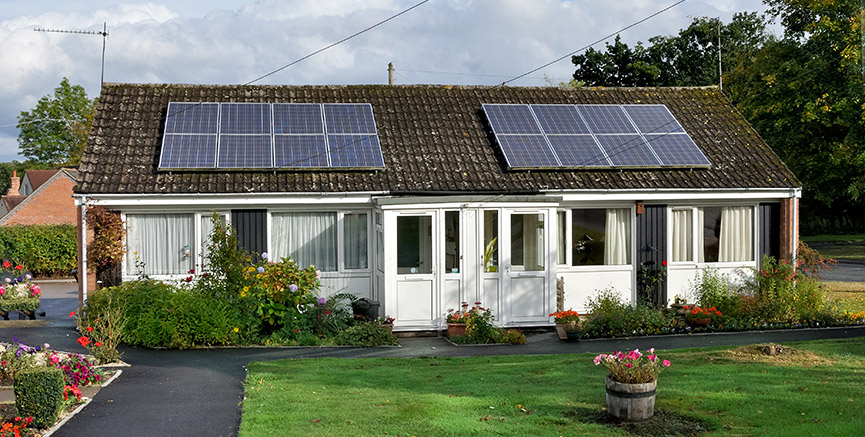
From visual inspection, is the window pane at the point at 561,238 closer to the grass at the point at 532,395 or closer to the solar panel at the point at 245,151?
the grass at the point at 532,395

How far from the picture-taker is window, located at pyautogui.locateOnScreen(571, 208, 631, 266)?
18.3m

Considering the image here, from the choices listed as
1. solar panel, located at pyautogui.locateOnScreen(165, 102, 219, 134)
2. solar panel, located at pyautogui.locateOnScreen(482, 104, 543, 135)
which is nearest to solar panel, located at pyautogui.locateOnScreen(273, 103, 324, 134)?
solar panel, located at pyautogui.locateOnScreen(165, 102, 219, 134)

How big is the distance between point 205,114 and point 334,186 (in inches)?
168

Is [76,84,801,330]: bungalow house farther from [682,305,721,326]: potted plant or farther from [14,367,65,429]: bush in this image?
[14,367,65,429]: bush

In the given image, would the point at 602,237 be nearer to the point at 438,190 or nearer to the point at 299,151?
the point at 438,190

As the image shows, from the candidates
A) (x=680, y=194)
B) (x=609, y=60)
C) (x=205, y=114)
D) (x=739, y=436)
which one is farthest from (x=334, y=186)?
(x=609, y=60)

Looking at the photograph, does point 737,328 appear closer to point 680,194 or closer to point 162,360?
point 680,194

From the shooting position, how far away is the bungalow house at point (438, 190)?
54.3 ft

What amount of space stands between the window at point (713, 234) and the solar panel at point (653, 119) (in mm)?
2400

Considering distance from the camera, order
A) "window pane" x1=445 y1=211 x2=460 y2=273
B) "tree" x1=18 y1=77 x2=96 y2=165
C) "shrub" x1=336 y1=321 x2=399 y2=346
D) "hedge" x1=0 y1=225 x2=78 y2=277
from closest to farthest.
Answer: "shrub" x1=336 y1=321 x2=399 y2=346 < "window pane" x1=445 y1=211 x2=460 y2=273 < "hedge" x1=0 y1=225 x2=78 y2=277 < "tree" x1=18 y1=77 x2=96 y2=165

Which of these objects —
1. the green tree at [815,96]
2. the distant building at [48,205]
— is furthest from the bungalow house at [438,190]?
the distant building at [48,205]

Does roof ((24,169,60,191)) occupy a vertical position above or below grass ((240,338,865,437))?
above

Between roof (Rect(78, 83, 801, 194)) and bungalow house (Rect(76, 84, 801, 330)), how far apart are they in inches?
2.1

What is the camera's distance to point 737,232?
19.0 m
